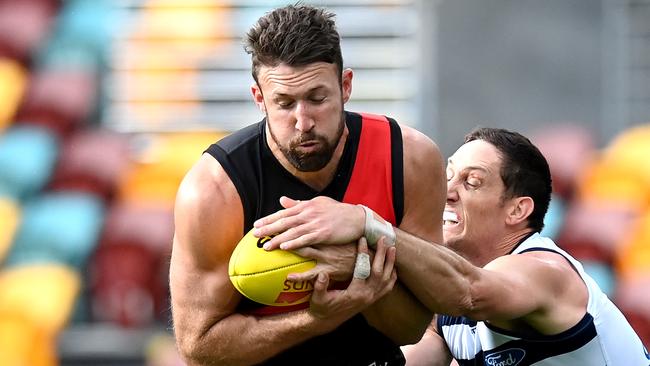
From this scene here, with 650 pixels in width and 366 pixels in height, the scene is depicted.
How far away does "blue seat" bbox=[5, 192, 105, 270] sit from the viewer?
9195mm

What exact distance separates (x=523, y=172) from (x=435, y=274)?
0.85 m

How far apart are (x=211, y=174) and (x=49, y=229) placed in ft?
18.3

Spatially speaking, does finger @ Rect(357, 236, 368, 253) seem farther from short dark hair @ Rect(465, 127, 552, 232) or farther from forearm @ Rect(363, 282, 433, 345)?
short dark hair @ Rect(465, 127, 552, 232)

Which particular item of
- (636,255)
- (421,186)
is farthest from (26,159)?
(421,186)

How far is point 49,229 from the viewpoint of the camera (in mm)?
9336

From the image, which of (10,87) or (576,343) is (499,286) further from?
(10,87)

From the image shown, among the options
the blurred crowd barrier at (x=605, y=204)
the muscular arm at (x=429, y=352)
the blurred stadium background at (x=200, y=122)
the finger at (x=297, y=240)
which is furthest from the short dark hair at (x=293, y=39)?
the blurred crowd barrier at (x=605, y=204)

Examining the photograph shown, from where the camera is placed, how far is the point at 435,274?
159 inches

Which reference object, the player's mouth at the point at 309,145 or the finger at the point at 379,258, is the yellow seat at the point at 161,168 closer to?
the player's mouth at the point at 309,145

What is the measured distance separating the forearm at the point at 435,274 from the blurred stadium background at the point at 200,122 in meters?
4.44

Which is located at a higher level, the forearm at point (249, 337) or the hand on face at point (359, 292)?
the hand on face at point (359, 292)

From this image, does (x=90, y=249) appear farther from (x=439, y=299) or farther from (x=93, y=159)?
(x=439, y=299)

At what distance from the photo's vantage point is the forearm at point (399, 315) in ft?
13.4

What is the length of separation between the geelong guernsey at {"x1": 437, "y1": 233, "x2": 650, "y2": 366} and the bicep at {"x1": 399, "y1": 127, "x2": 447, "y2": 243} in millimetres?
525
